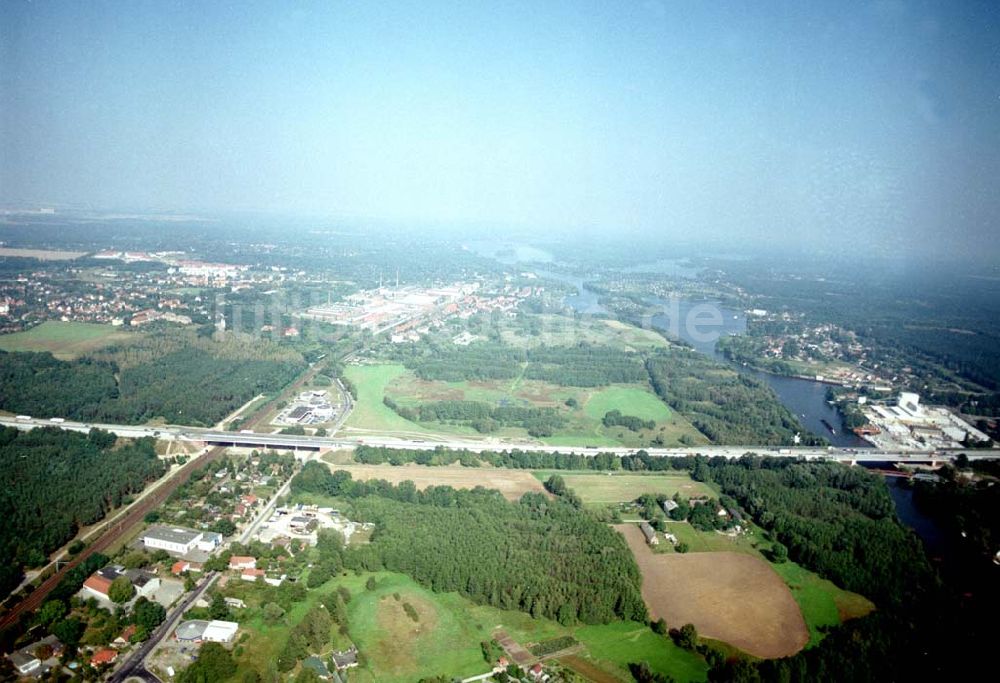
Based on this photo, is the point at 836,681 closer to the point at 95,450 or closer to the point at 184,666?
the point at 184,666

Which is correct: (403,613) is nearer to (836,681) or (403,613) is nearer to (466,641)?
(466,641)

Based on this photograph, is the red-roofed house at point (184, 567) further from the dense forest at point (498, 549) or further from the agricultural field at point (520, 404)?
the agricultural field at point (520, 404)

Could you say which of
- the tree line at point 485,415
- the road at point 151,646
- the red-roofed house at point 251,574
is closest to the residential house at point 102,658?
the road at point 151,646

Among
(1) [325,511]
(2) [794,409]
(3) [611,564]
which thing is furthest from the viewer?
(2) [794,409]

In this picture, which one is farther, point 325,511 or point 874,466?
point 874,466

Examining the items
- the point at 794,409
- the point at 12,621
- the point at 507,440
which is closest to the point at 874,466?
the point at 794,409

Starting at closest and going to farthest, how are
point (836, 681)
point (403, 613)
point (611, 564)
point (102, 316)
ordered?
point (836, 681) → point (403, 613) → point (611, 564) → point (102, 316)

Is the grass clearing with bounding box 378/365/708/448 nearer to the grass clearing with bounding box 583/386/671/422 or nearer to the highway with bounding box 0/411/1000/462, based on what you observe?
the grass clearing with bounding box 583/386/671/422
